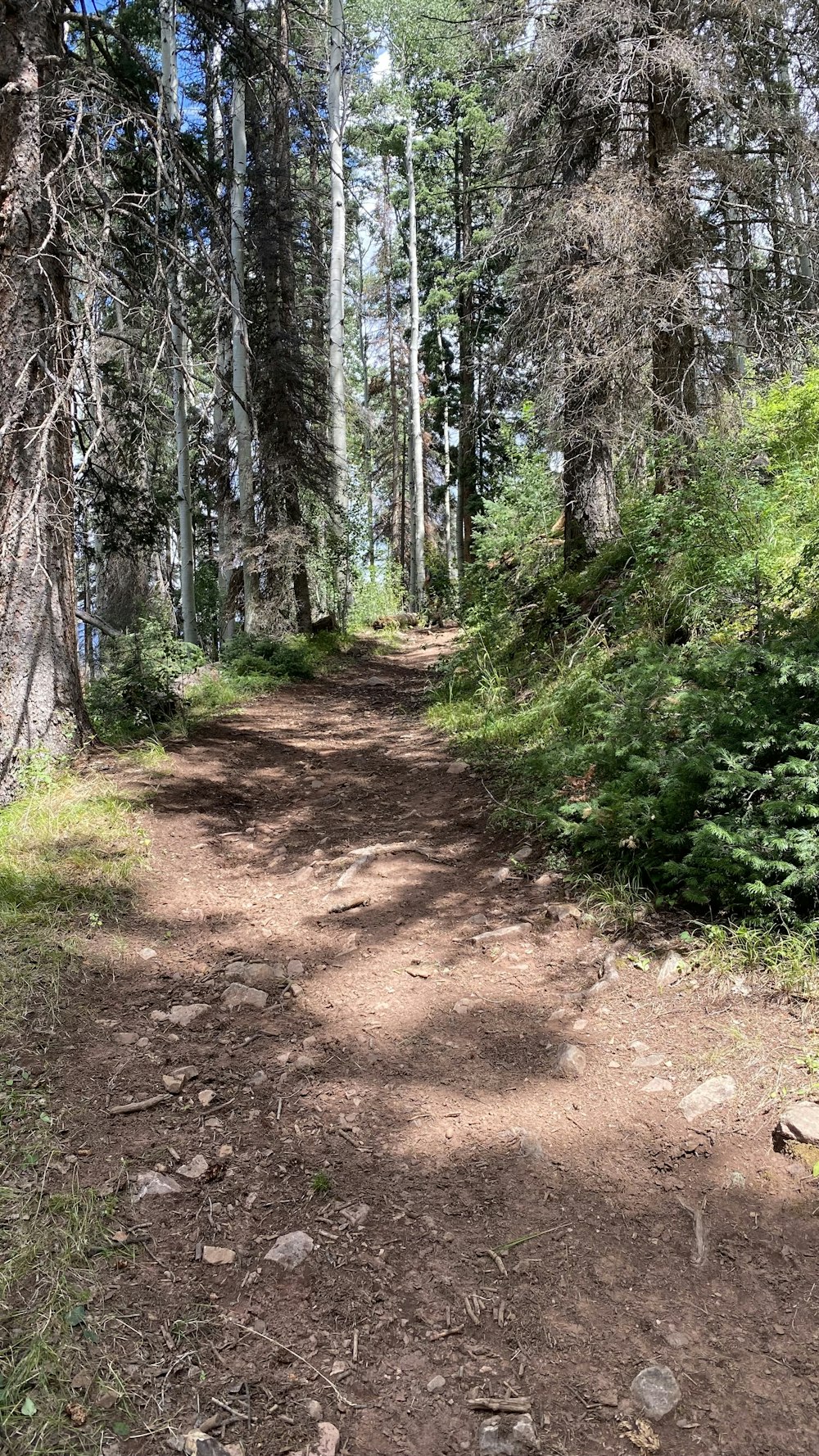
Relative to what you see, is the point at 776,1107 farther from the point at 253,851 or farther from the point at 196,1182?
the point at 253,851

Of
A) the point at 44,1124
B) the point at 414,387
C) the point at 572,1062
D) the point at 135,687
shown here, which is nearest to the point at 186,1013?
the point at 44,1124

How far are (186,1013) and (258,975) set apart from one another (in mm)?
418

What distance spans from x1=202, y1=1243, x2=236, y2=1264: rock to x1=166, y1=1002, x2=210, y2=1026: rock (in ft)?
3.87

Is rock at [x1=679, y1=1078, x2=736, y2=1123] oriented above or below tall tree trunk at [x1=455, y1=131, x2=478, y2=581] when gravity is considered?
below

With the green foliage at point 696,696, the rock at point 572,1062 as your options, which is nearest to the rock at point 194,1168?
the rock at point 572,1062

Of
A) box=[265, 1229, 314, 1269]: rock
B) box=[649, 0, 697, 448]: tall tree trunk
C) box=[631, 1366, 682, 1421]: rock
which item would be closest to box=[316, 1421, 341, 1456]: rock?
box=[265, 1229, 314, 1269]: rock

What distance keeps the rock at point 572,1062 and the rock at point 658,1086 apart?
0.81 ft

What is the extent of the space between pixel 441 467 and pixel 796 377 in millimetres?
28246

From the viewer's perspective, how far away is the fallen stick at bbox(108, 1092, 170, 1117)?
2990 mm

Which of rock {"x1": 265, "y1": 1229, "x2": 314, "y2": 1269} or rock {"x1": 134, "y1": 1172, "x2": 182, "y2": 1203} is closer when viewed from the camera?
rock {"x1": 265, "y1": 1229, "x2": 314, "y2": 1269}

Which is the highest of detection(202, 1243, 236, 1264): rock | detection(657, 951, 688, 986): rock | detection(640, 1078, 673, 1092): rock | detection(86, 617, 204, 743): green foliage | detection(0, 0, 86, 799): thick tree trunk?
detection(0, 0, 86, 799): thick tree trunk

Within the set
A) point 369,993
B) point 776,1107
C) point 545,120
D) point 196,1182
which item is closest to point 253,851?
point 369,993

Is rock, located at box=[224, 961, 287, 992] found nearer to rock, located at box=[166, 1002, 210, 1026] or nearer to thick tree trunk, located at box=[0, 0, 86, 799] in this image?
rock, located at box=[166, 1002, 210, 1026]

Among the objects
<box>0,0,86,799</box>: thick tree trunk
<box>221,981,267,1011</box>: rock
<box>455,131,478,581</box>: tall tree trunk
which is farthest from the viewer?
<box>455,131,478,581</box>: tall tree trunk
